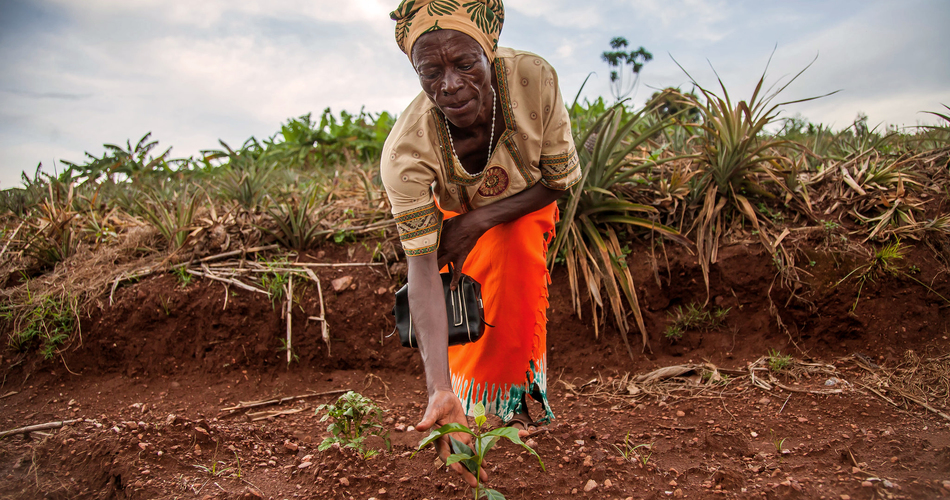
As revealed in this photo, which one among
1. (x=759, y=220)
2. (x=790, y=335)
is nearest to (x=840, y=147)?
(x=759, y=220)

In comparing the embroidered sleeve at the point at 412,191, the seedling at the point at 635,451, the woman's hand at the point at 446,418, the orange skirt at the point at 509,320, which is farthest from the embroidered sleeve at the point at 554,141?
the seedling at the point at 635,451

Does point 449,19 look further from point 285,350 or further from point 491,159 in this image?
point 285,350

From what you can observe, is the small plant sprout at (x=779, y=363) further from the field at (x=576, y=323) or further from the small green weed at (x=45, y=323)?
the small green weed at (x=45, y=323)

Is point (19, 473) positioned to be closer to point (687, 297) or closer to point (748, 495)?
point (748, 495)

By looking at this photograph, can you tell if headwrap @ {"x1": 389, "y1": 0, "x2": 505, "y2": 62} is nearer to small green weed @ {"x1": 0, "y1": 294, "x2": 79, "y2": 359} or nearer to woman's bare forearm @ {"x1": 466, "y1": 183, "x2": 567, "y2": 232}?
woman's bare forearm @ {"x1": 466, "y1": 183, "x2": 567, "y2": 232}

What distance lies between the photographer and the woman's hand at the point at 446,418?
4.66ft

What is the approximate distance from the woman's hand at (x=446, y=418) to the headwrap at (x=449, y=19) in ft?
3.38

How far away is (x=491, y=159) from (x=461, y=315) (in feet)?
1.77

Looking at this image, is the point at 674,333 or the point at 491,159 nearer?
the point at 491,159

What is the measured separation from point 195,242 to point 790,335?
328 cm

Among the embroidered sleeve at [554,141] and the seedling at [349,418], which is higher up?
the embroidered sleeve at [554,141]

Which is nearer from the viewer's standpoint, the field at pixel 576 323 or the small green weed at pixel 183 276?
the field at pixel 576 323

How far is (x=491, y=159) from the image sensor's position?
1.86m

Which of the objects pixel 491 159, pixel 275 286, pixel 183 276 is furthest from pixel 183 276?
pixel 491 159
